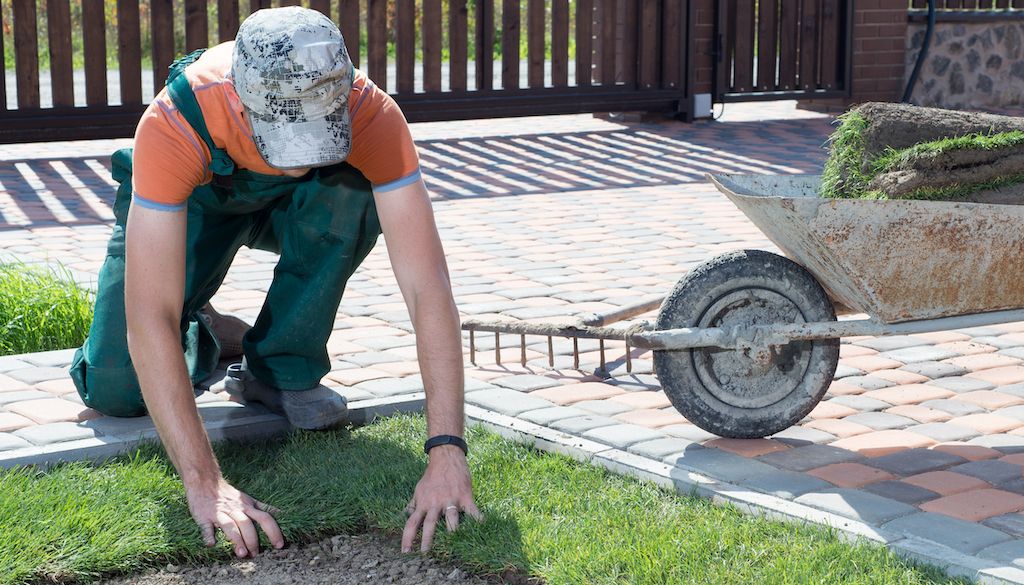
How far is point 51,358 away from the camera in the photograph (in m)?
4.75

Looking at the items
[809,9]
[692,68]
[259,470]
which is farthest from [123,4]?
[259,470]

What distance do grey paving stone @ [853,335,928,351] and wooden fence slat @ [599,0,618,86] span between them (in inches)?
274

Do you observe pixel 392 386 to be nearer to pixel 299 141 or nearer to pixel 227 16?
pixel 299 141

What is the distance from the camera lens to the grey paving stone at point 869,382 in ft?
14.7

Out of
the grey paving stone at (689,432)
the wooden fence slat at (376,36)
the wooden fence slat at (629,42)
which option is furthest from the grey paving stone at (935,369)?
the wooden fence slat at (629,42)

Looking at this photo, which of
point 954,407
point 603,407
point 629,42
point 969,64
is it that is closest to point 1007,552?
point 954,407

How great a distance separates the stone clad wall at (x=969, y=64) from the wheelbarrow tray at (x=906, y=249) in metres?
9.98

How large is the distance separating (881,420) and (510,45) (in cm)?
778

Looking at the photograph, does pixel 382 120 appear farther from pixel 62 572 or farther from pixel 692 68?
pixel 692 68

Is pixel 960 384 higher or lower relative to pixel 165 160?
lower

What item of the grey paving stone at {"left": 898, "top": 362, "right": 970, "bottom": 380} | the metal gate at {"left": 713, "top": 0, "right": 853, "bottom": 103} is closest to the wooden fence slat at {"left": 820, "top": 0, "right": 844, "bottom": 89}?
the metal gate at {"left": 713, "top": 0, "right": 853, "bottom": 103}

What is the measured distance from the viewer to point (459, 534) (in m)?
3.21

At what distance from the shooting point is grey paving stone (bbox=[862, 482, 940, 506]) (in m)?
3.43

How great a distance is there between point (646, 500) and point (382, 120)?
1169mm
